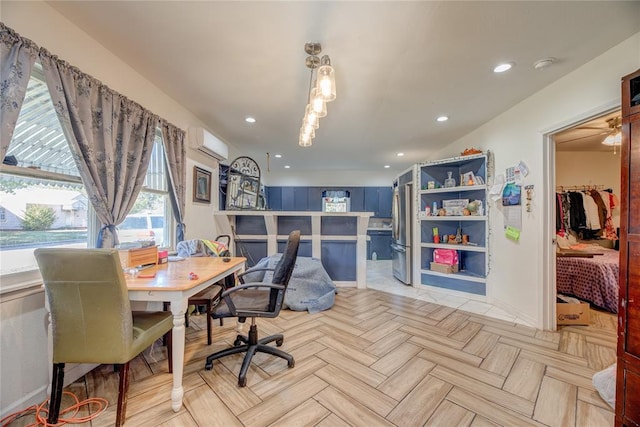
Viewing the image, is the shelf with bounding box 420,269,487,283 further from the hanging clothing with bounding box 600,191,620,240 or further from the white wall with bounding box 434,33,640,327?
the hanging clothing with bounding box 600,191,620,240

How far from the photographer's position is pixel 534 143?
2.52 m

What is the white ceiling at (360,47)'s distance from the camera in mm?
1511

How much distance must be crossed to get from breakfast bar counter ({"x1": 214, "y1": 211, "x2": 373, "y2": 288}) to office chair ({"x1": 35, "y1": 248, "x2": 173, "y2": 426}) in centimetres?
256

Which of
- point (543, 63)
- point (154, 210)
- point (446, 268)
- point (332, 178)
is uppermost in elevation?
point (543, 63)

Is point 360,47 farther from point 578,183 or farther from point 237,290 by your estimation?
point 578,183

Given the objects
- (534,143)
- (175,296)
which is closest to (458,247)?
(534,143)

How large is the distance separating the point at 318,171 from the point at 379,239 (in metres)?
2.64

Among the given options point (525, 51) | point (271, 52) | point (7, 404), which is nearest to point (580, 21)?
point (525, 51)

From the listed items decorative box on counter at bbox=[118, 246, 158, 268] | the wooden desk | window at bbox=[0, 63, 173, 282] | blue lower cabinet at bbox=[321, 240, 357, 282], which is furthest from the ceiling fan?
window at bbox=[0, 63, 173, 282]

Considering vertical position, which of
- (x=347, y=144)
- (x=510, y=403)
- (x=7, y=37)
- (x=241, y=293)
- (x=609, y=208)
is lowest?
(x=510, y=403)

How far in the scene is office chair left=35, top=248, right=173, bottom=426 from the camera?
1.21 metres

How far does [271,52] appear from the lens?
1901 mm

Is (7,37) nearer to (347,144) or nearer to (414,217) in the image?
(347,144)

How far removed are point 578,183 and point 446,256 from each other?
2.73 m
